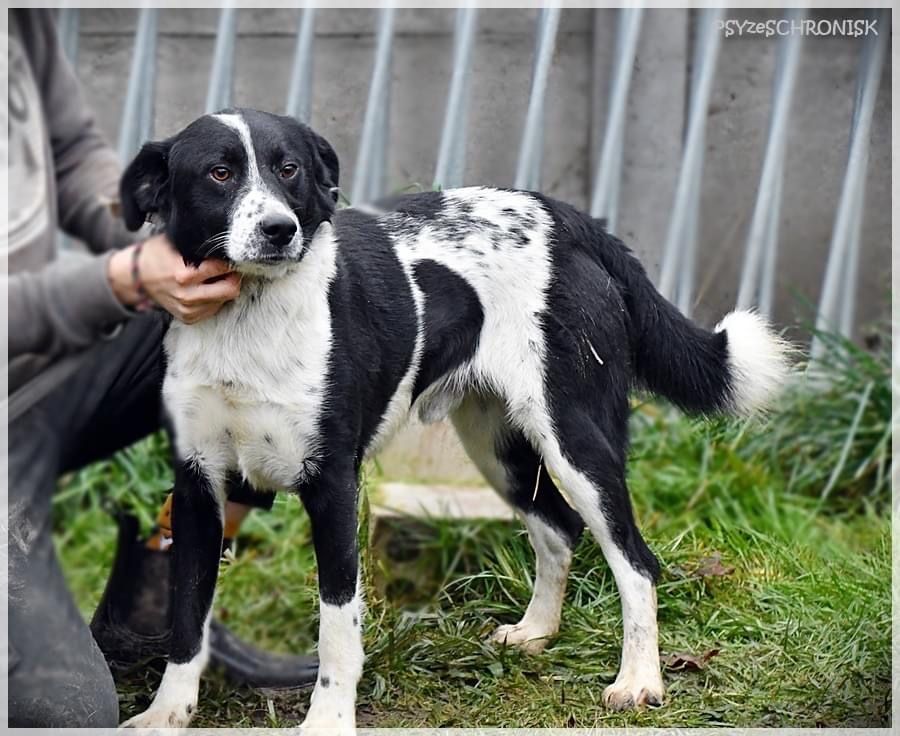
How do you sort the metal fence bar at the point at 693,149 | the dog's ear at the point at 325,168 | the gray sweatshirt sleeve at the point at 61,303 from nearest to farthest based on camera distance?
the gray sweatshirt sleeve at the point at 61,303
the dog's ear at the point at 325,168
the metal fence bar at the point at 693,149

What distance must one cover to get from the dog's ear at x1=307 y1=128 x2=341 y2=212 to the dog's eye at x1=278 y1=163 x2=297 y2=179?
0.09m

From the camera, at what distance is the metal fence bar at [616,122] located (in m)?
3.76

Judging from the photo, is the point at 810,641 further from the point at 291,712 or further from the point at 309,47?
the point at 309,47

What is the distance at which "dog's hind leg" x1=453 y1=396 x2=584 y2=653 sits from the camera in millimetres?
2846

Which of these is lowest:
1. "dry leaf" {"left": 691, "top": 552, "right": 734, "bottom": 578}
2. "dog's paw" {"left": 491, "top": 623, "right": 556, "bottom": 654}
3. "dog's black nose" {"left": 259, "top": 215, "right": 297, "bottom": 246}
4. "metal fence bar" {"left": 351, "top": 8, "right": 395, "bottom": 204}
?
"dog's paw" {"left": 491, "top": 623, "right": 556, "bottom": 654}

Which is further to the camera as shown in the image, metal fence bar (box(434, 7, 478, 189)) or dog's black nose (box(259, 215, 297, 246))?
metal fence bar (box(434, 7, 478, 189))

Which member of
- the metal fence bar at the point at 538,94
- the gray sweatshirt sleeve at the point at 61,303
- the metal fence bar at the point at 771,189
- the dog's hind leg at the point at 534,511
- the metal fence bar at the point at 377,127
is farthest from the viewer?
the metal fence bar at the point at 771,189

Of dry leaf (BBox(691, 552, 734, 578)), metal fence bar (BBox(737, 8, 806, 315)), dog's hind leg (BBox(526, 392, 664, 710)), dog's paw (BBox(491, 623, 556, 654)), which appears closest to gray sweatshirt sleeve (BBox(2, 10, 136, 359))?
dog's hind leg (BBox(526, 392, 664, 710))

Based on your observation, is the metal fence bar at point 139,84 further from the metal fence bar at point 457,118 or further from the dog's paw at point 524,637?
the dog's paw at point 524,637

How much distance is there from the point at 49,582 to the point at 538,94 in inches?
66.8

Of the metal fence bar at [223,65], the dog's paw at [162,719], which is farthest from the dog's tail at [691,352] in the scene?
the metal fence bar at [223,65]

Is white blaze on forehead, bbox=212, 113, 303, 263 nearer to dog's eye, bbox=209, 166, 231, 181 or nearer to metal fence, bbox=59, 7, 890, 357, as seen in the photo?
dog's eye, bbox=209, 166, 231, 181

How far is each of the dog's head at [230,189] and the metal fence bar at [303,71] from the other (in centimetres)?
84

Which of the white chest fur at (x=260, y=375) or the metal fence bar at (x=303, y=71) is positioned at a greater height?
the metal fence bar at (x=303, y=71)
